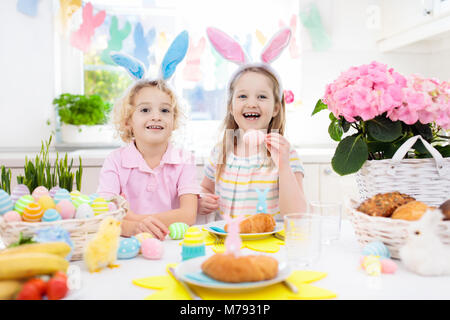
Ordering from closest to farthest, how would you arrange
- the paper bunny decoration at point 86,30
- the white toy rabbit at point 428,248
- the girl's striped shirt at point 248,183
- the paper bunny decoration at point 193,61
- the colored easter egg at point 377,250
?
the white toy rabbit at point 428,248
the colored easter egg at point 377,250
the girl's striped shirt at point 248,183
the paper bunny decoration at point 86,30
the paper bunny decoration at point 193,61

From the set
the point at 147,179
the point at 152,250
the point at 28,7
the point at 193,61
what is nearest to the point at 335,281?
the point at 152,250

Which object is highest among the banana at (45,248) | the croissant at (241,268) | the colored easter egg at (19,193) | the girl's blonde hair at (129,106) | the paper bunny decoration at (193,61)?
the paper bunny decoration at (193,61)

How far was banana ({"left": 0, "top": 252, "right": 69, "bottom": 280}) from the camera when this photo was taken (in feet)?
1.86

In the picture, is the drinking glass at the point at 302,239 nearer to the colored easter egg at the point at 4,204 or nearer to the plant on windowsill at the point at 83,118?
the colored easter egg at the point at 4,204

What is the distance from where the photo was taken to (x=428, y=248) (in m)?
0.67

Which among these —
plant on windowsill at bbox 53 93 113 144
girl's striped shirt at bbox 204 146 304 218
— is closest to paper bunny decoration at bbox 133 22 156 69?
plant on windowsill at bbox 53 93 113 144

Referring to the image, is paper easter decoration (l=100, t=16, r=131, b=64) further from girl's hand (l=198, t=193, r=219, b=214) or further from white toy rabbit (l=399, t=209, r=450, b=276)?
white toy rabbit (l=399, t=209, r=450, b=276)

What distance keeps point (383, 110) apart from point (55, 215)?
68cm

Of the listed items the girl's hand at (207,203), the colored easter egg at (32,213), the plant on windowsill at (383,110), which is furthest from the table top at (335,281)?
the girl's hand at (207,203)

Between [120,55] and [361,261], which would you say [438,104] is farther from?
[120,55]

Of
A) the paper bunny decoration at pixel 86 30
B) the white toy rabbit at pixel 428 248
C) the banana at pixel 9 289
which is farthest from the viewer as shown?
the paper bunny decoration at pixel 86 30

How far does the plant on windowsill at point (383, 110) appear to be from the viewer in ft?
2.82

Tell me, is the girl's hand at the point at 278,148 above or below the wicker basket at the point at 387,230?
above

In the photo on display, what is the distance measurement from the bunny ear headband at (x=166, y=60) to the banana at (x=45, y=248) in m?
0.80
